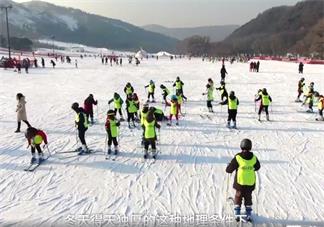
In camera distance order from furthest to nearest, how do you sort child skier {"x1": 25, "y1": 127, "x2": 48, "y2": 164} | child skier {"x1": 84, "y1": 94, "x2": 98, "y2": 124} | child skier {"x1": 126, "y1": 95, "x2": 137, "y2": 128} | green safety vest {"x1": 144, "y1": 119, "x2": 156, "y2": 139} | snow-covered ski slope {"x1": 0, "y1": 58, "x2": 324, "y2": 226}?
child skier {"x1": 84, "y1": 94, "x2": 98, "y2": 124} < child skier {"x1": 126, "y1": 95, "x2": 137, "y2": 128} < green safety vest {"x1": 144, "y1": 119, "x2": 156, "y2": 139} < child skier {"x1": 25, "y1": 127, "x2": 48, "y2": 164} < snow-covered ski slope {"x1": 0, "y1": 58, "x2": 324, "y2": 226}

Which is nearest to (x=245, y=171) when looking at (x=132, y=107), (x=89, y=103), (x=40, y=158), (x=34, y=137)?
(x=34, y=137)

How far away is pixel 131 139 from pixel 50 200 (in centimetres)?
476

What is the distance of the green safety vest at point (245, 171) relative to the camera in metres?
6.40

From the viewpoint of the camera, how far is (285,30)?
164625 mm

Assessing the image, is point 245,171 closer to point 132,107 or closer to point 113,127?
point 113,127

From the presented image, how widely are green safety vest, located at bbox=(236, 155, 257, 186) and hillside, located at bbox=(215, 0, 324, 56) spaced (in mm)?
87602

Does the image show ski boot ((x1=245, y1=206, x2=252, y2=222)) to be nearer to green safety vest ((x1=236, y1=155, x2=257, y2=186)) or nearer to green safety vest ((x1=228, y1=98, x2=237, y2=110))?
green safety vest ((x1=236, y1=155, x2=257, y2=186))

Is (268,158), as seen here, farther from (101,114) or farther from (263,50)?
(263,50)

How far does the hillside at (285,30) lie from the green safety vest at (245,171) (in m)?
87.6

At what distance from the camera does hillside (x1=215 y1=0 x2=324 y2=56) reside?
117 metres

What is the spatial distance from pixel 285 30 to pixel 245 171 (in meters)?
171

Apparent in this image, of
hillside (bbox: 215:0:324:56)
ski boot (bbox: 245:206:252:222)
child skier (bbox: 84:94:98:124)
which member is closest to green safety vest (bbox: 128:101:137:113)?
child skier (bbox: 84:94:98:124)

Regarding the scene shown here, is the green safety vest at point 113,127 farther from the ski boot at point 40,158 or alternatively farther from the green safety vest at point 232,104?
the green safety vest at point 232,104

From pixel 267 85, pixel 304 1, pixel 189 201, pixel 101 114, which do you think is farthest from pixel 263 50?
pixel 189 201
